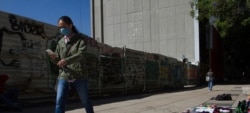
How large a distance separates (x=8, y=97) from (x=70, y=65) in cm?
645

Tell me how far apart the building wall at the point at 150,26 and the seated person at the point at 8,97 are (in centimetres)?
3666

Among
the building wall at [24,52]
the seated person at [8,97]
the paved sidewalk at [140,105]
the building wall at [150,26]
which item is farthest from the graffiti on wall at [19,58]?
the building wall at [150,26]

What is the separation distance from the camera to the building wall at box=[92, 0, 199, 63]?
4862 cm

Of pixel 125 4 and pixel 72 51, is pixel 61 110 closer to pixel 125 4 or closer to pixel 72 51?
pixel 72 51

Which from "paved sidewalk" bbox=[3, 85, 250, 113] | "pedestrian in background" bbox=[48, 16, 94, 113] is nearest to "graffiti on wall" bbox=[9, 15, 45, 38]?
"paved sidewalk" bbox=[3, 85, 250, 113]

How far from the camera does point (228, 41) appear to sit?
50812 millimetres

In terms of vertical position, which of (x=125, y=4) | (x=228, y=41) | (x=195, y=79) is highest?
(x=125, y=4)

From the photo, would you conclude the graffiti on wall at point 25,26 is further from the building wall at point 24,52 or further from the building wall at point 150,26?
the building wall at point 150,26

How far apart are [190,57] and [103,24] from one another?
13643 millimetres

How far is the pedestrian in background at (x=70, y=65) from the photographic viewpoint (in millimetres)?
6531

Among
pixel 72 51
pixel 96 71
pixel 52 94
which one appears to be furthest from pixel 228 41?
pixel 72 51

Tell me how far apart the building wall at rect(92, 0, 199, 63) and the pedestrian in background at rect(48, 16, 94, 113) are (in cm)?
4161

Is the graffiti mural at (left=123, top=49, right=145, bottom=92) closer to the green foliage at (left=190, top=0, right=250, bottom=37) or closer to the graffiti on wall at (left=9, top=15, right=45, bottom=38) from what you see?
the green foliage at (left=190, top=0, right=250, bottom=37)

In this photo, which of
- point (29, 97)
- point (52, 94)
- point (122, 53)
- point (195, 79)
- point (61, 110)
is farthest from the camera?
point (195, 79)
